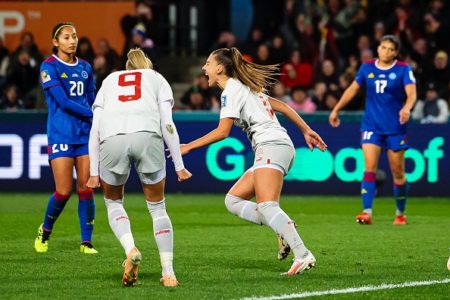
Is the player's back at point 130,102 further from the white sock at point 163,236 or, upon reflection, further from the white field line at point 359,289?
the white field line at point 359,289

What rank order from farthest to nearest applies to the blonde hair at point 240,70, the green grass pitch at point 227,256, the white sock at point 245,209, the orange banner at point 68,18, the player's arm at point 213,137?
the orange banner at point 68,18 < the white sock at point 245,209 < the blonde hair at point 240,70 < the player's arm at point 213,137 < the green grass pitch at point 227,256

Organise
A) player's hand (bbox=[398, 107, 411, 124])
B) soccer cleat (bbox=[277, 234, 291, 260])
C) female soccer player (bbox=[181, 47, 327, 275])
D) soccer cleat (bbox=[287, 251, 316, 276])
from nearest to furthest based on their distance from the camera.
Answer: soccer cleat (bbox=[287, 251, 316, 276]) → female soccer player (bbox=[181, 47, 327, 275]) → soccer cleat (bbox=[277, 234, 291, 260]) → player's hand (bbox=[398, 107, 411, 124])

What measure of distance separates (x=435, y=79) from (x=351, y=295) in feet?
45.0

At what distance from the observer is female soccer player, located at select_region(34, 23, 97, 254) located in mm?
11961

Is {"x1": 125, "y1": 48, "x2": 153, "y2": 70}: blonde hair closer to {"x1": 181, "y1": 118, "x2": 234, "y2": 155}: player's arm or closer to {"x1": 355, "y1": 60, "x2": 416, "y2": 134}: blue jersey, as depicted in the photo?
{"x1": 181, "y1": 118, "x2": 234, "y2": 155}: player's arm

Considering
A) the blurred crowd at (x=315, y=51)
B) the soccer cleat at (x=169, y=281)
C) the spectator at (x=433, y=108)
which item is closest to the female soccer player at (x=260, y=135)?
the soccer cleat at (x=169, y=281)

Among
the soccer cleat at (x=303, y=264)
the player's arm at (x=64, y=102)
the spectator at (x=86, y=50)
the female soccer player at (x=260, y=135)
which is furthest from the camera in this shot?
the spectator at (x=86, y=50)

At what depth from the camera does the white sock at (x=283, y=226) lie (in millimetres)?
10039

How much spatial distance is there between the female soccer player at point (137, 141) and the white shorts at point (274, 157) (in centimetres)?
94

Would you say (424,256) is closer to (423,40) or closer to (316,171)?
(316,171)

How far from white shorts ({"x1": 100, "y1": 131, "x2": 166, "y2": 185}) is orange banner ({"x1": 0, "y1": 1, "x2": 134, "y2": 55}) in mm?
14997

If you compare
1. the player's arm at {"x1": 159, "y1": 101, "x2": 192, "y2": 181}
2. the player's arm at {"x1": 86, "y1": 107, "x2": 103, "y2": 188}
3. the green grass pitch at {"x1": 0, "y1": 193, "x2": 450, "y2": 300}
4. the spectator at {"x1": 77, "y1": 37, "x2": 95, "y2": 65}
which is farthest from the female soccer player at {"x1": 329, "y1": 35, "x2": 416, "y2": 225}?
the spectator at {"x1": 77, "y1": 37, "x2": 95, "y2": 65}

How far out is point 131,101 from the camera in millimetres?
9562

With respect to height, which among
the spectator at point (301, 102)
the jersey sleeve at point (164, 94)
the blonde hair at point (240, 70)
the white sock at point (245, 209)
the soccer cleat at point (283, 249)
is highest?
the blonde hair at point (240, 70)
